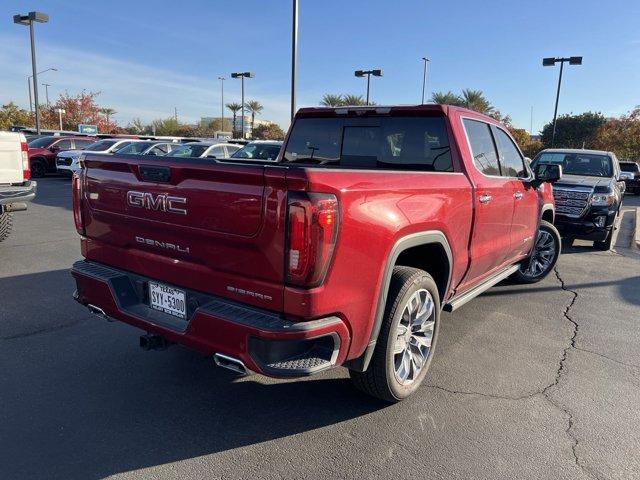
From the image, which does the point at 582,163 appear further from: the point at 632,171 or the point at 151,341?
the point at 632,171

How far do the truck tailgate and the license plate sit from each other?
2.5 inches

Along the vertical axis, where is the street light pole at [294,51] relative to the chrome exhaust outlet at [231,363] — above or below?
above

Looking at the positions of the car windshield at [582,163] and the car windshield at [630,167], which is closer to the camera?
the car windshield at [582,163]

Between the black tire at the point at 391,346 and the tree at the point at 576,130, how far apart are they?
37821mm

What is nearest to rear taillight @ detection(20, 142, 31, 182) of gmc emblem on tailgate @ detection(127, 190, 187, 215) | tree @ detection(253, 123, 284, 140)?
gmc emblem on tailgate @ detection(127, 190, 187, 215)

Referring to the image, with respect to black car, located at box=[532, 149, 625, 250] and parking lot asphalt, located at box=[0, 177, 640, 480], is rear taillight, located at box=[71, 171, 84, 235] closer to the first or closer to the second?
parking lot asphalt, located at box=[0, 177, 640, 480]

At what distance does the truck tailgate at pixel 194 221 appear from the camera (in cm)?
243

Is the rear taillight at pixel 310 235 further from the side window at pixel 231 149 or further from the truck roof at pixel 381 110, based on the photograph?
the side window at pixel 231 149

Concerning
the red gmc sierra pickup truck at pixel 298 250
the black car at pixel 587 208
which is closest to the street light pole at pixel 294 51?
the black car at pixel 587 208

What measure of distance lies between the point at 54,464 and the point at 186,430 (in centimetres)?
70

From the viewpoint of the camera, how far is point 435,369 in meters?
3.82

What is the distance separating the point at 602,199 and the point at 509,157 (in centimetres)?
465

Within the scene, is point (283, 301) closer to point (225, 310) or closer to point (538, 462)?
point (225, 310)

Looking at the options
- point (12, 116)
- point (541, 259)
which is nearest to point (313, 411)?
point (541, 259)
